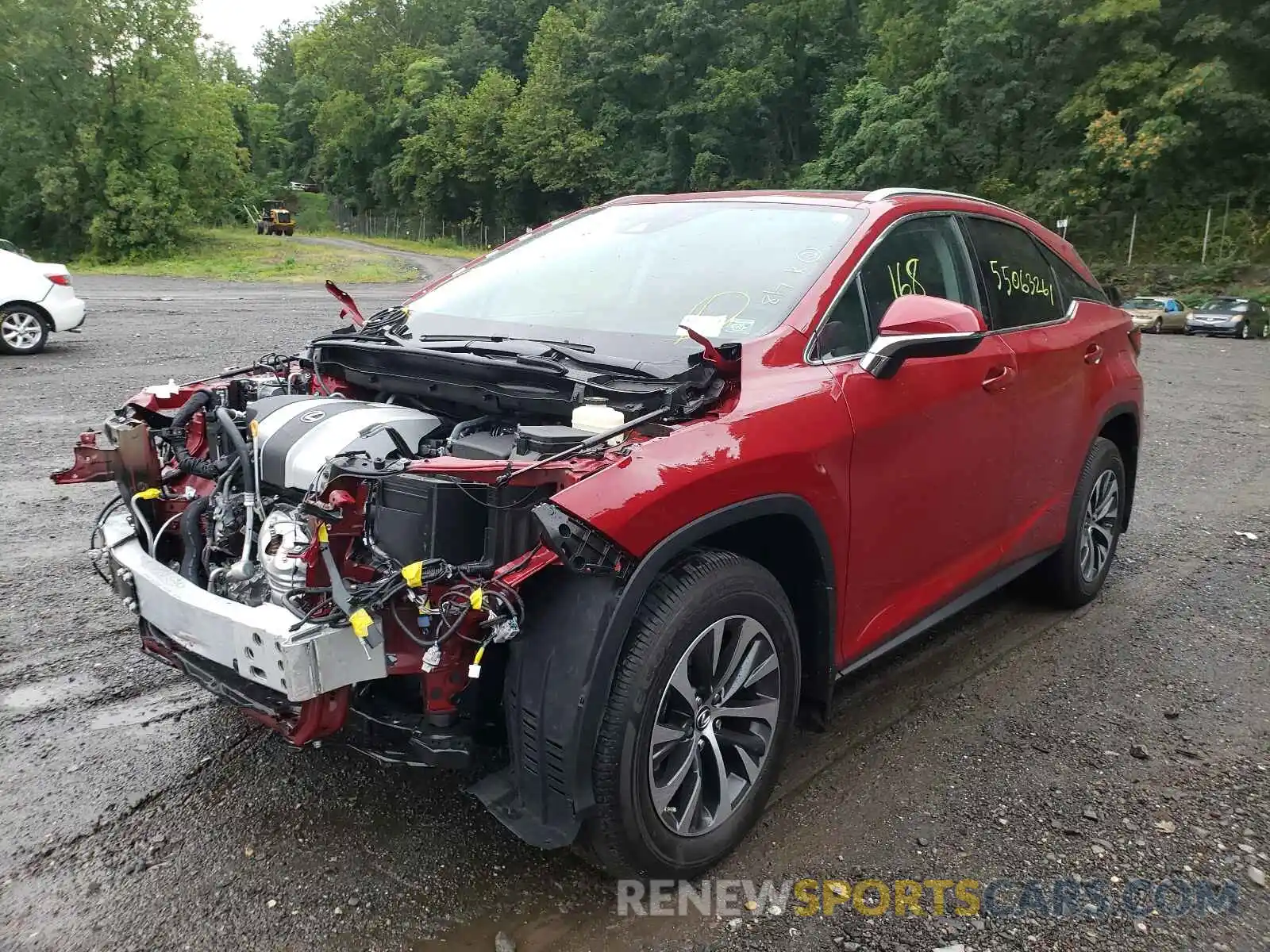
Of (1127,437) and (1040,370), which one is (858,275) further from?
(1127,437)

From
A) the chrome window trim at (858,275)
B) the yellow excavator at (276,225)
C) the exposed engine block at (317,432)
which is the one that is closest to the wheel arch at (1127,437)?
the chrome window trim at (858,275)

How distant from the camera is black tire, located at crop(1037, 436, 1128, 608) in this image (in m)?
4.42

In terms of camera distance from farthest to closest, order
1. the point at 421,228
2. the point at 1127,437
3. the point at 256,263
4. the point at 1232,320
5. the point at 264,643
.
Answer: the point at 421,228
the point at 256,263
the point at 1232,320
the point at 1127,437
the point at 264,643

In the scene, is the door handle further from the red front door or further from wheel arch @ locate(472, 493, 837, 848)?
wheel arch @ locate(472, 493, 837, 848)

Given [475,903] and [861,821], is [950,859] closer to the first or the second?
[861,821]

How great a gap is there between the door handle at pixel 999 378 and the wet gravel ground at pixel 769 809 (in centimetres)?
120

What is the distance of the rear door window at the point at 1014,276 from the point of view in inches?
153

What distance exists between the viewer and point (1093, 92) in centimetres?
3462

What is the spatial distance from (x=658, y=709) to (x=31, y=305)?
12.2m

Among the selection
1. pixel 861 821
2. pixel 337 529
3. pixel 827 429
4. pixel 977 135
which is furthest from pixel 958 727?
pixel 977 135

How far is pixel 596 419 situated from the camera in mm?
2578

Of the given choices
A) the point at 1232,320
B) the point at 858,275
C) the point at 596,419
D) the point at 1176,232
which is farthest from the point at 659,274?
the point at 1176,232

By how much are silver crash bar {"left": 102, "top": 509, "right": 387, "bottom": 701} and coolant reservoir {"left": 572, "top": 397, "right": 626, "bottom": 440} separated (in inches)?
30.3

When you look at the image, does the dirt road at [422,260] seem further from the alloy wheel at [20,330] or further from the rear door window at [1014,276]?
the rear door window at [1014,276]
